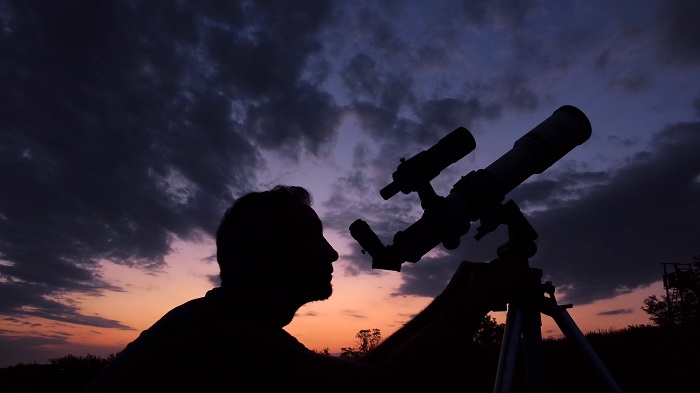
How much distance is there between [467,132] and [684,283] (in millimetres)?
36230

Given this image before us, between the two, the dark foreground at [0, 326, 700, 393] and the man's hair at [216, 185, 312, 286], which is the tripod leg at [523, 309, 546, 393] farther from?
the dark foreground at [0, 326, 700, 393]

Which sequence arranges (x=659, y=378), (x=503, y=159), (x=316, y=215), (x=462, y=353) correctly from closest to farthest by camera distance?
(x=462, y=353) < (x=316, y=215) < (x=503, y=159) < (x=659, y=378)

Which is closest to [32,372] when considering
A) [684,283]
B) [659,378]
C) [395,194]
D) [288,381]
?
[395,194]

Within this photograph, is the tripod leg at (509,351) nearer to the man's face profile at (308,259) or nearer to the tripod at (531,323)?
the tripod at (531,323)

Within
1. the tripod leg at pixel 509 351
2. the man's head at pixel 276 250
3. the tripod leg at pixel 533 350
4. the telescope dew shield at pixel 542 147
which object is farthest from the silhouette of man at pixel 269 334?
the telescope dew shield at pixel 542 147

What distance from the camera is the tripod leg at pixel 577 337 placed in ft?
9.27

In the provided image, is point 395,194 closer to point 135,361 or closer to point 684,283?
point 135,361

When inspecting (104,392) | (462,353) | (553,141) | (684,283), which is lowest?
(104,392)

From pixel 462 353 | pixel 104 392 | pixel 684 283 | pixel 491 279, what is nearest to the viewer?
pixel 104 392

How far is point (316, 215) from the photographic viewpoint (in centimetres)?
259

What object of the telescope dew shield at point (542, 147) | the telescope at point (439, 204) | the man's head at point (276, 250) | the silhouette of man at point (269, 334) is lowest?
the silhouette of man at point (269, 334)

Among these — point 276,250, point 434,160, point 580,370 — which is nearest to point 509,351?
point 434,160

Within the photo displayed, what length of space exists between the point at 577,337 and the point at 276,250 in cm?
200

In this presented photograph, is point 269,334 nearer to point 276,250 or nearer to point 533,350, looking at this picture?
→ point 276,250
